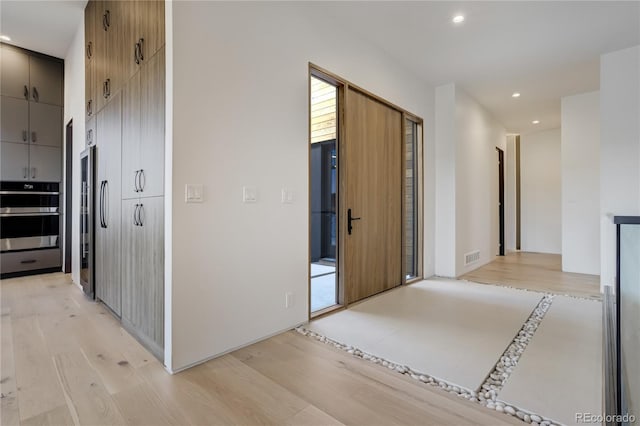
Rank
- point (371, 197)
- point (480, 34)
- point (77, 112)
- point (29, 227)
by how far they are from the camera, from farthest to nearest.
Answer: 1. point (29, 227)
2. point (77, 112)
3. point (371, 197)
4. point (480, 34)

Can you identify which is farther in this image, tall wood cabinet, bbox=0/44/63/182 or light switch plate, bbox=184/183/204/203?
tall wood cabinet, bbox=0/44/63/182

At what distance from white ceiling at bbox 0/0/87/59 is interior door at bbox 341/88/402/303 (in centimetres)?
338

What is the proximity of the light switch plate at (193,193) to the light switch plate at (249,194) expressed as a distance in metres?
0.33

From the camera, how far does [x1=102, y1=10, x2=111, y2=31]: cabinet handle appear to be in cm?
296

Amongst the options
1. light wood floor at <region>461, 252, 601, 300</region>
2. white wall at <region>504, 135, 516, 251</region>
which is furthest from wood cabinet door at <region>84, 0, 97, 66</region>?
white wall at <region>504, 135, 516, 251</region>

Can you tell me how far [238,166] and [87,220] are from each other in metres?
2.41

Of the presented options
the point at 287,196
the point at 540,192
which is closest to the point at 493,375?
the point at 287,196

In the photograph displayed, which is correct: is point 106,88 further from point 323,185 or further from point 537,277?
point 537,277

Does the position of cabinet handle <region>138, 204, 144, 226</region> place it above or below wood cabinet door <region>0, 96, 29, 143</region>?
below

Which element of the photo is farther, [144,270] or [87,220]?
[87,220]

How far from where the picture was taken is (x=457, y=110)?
4.83 meters

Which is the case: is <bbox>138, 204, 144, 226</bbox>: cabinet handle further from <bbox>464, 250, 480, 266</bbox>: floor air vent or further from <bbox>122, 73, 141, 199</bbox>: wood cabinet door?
<bbox>464, 250, 480, 266</bbox>: floor air vent

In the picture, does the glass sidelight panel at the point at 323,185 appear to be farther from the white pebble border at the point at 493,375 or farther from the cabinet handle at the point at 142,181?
the cabinet handle at the point at 142,181

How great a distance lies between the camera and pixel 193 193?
6.66ft
